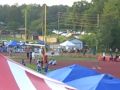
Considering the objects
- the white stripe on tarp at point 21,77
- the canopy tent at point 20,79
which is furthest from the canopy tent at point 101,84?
the white stripe on tarp at point 21,77

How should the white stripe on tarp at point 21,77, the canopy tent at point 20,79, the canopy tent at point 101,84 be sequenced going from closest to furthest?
1. the canopy tent at point 20,79
2. the white stripe on tarp at point 21,77
3. the canopy tent at point 101,84

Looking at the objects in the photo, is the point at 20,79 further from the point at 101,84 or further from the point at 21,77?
the point at 101,84

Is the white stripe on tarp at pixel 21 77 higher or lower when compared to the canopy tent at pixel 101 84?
higher

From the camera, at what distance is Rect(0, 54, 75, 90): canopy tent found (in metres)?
7.87

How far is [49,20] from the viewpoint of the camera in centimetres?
10706

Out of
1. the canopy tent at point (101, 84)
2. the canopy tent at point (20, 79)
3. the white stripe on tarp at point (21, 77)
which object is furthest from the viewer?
the canopy tent at point (101, 84)

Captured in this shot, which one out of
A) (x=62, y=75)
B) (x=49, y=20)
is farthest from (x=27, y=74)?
(x=49, y=20)

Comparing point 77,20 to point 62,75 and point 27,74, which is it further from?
point 27,74

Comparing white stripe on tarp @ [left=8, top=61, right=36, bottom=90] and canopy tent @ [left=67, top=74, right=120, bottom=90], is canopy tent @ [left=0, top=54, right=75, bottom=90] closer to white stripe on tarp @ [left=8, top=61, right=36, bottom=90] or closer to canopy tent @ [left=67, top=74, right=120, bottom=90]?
white stripe on tarp @ [left=8, top=61, right=36, bottom=90]

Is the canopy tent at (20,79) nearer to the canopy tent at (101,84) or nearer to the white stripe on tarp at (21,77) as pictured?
the white stripe on tarp at (21,77)

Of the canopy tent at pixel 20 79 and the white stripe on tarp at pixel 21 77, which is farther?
the white stripe on tarp at pixel 21 77

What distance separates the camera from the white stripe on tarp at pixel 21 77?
799 cm

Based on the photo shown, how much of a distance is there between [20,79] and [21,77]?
0.09 meters

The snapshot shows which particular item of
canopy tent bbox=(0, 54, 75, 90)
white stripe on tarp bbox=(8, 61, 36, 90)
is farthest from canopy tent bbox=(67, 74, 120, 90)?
white stripe on tarp bbox=(8, 61, 36, 90)
